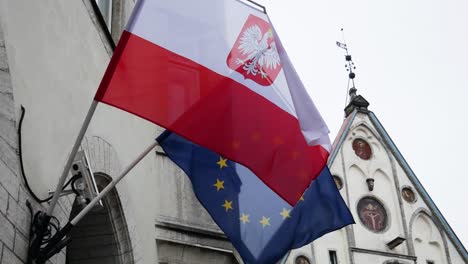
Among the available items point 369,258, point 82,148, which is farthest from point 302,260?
point 82,148

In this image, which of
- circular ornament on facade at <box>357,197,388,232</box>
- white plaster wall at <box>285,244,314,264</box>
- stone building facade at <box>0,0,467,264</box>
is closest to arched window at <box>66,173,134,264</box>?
stone building facade at <box>0,0,467,264</box>

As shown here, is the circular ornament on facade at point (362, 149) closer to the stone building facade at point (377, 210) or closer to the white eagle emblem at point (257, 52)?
the stone building facade at point (377, 210)

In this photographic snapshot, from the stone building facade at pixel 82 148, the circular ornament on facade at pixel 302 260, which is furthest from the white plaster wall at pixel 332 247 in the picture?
the stone building facade at pixel 82 148

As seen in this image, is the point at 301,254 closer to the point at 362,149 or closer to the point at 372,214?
the point at 372,214

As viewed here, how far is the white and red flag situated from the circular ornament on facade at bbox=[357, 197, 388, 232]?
11.1 meters

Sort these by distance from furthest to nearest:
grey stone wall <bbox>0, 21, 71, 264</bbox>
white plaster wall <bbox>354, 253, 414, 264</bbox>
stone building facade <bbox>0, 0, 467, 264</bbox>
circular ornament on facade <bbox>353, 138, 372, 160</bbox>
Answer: circular ornament on facade <bbox>353, 138, 372, 160</bbox>, white plaster wall <bbox>354, 253, 414, 264</bbox>, stone building facade <bbox>0, 0, 467, 264</bbox>, grey stone wall <bbox>0, 21, 71, 264</bbox>

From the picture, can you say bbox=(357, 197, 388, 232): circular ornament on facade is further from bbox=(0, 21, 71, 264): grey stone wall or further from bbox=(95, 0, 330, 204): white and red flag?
bbox=(0, 21, 71, 264): grey stone wall

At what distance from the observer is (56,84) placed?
6.22 metres

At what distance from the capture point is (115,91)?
17.6 feet

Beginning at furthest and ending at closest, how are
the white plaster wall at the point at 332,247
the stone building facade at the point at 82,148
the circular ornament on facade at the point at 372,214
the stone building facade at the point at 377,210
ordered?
1. the circular ornament on facade at the point at 372,214
2. the stone building facade at the point at 377,210
3. the white plaster wall at the point at 332,247
4. the stone building facade at the point at 82,148

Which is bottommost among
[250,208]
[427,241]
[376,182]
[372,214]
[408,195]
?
[250,208]

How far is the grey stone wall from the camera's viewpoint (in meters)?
4.79

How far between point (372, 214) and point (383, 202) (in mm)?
524

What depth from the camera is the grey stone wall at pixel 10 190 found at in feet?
15.7
